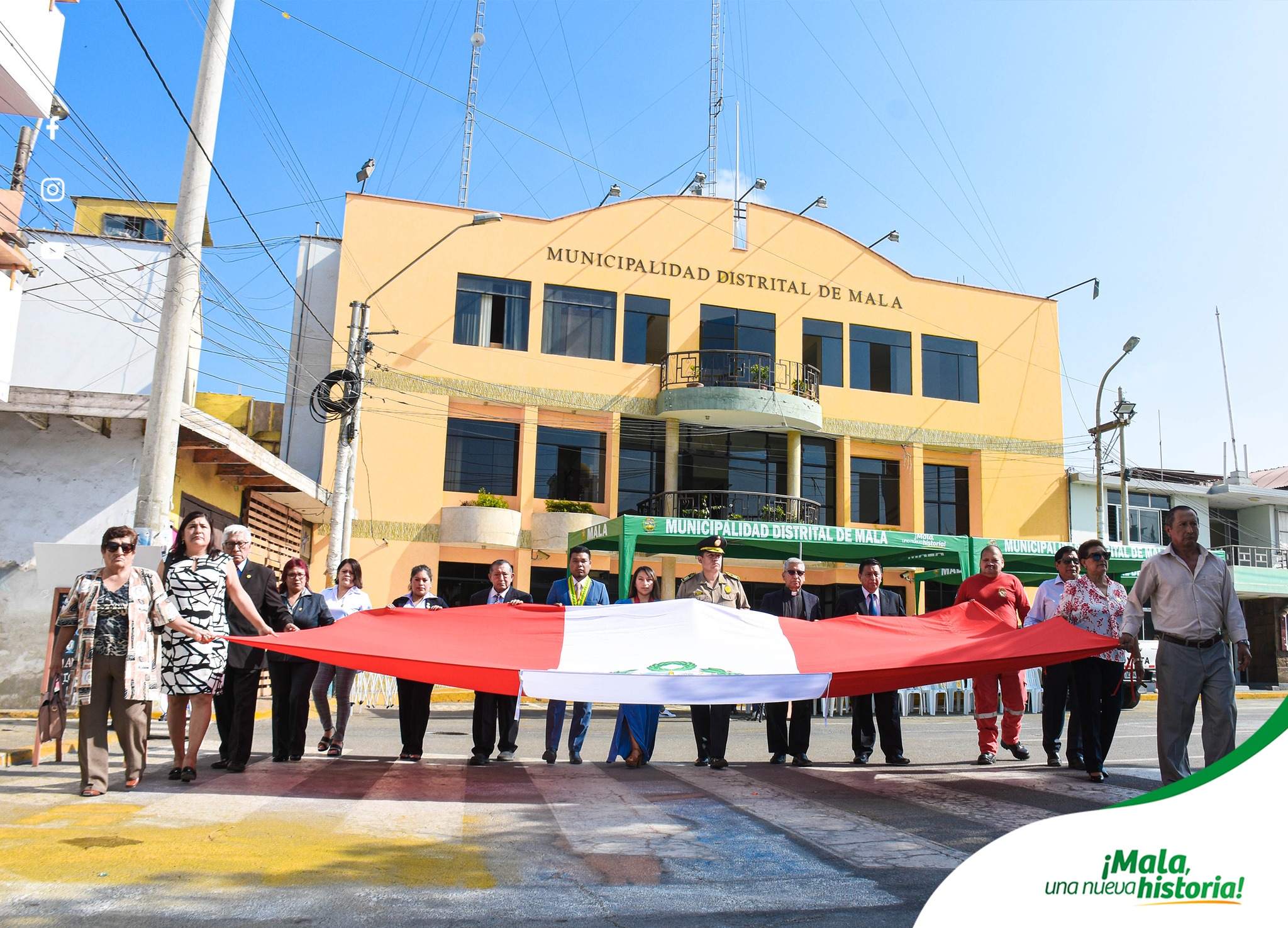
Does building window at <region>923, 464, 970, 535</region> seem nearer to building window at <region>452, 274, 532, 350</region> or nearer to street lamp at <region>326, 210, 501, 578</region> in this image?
building window at <region>452, 274, 532, 350</region>

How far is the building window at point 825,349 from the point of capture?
95.5ft

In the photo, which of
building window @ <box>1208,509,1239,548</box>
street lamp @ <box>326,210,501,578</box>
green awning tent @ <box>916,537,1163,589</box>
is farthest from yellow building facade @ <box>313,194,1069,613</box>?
building window @ <box>1208,509,1239,548</box>

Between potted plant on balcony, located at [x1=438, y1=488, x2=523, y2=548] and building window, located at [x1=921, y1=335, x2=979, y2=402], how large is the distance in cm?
1331

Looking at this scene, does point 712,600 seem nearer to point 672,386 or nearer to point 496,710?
point 496,710

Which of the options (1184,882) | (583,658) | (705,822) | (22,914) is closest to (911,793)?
(705,822)

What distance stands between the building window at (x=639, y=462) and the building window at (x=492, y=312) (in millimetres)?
3722

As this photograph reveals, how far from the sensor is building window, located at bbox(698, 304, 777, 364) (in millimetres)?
28031

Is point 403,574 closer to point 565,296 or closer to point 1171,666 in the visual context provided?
point 565,296

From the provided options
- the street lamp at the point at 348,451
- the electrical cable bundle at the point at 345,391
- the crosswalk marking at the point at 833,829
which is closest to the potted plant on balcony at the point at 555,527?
the street lamp at the point at 348,451

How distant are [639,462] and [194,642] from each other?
20471mm

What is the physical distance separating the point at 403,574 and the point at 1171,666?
2001 cm

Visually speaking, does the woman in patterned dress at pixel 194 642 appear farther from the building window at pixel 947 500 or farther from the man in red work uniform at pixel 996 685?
the building window at pixel 947 500

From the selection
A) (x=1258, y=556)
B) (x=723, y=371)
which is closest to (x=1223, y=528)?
(x=1258, y=556)

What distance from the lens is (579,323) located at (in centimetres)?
2703
